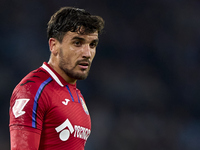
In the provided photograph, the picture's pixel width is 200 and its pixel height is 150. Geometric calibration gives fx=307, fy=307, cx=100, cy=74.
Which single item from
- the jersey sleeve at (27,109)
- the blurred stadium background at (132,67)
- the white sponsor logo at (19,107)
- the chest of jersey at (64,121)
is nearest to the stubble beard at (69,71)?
the chest of jersey at (64,121)

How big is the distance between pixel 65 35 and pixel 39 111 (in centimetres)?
59

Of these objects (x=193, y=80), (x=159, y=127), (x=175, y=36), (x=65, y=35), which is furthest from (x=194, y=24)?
(x=65, y=35)

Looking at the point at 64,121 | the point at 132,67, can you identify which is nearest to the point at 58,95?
the point at 64,121

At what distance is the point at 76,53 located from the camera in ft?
6.89

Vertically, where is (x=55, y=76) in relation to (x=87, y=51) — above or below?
below

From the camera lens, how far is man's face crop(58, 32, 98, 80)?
2.09 meters

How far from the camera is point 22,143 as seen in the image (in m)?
1.68

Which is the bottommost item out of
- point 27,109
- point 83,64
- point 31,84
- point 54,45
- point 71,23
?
point 27,109

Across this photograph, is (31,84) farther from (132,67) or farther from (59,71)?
(132,67)

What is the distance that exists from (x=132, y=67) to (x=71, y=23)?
5095 millimetres

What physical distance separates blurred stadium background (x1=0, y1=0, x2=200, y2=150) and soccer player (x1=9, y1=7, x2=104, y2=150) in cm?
445

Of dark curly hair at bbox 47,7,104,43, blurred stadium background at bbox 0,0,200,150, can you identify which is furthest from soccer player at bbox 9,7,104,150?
blurred stadium background at bbox 0,0,200,150

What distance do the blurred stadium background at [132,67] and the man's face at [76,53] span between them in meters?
4.48

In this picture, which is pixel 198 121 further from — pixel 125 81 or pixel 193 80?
pixel 125 81
